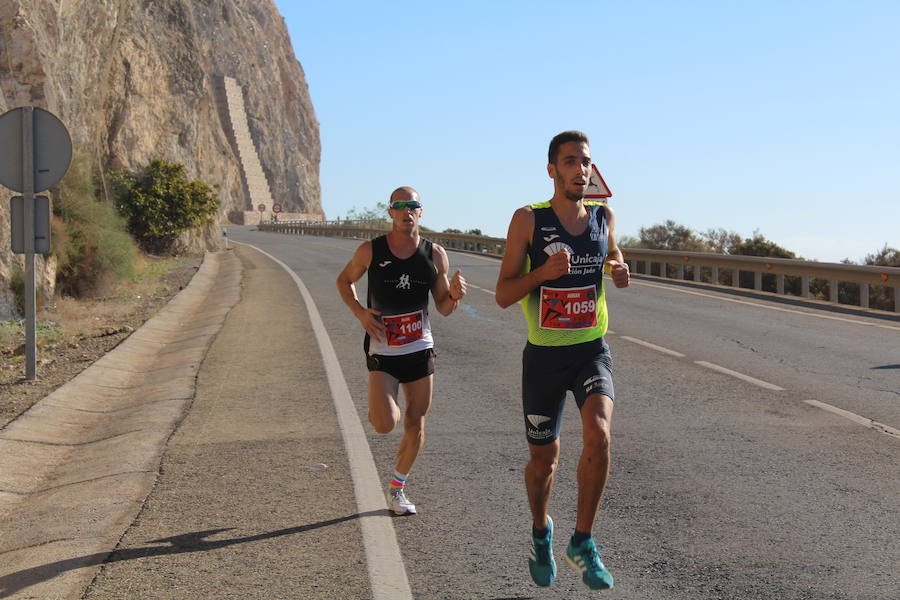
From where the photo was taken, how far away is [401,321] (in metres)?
5.79

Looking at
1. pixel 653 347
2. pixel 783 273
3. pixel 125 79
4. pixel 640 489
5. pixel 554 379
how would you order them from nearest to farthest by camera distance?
pixel 554 379
pixel 640 489
pixel 653 347
pixel 783 273
pixel 125 79

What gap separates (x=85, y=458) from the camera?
7.55 m

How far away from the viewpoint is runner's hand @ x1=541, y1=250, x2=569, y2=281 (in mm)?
4516

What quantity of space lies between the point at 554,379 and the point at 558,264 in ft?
1.90

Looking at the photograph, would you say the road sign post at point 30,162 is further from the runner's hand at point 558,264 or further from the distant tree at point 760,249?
the distant tree at point 760,249

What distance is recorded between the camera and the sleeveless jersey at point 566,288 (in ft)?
15.6

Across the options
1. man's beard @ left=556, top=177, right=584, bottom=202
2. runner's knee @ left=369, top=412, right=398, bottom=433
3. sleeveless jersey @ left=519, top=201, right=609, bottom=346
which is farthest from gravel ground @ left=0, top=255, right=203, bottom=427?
man's beard @ left=556, top=177, right=584, bottom=202

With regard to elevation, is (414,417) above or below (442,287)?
below

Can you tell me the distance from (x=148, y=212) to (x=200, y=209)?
279 centimetres

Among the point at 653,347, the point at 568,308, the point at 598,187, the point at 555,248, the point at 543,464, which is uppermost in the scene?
the point at 598,187

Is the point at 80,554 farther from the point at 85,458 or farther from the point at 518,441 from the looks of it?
the point at 518,441

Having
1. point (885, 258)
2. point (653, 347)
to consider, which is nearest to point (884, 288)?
point (885, 258)

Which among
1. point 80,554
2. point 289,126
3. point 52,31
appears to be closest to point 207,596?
point 80,554

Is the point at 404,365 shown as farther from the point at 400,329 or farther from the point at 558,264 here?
the point at 558,264
